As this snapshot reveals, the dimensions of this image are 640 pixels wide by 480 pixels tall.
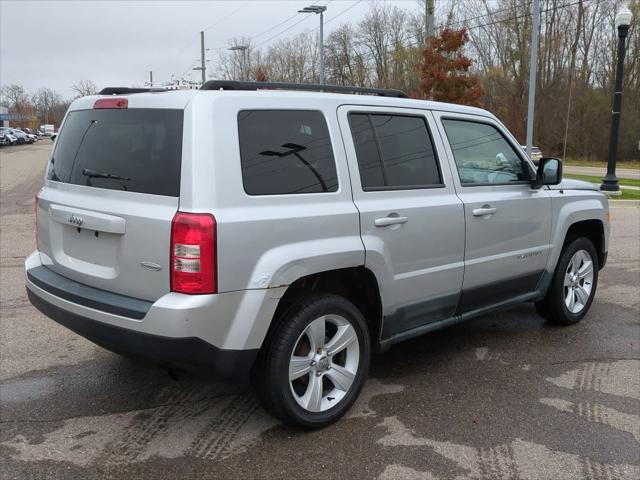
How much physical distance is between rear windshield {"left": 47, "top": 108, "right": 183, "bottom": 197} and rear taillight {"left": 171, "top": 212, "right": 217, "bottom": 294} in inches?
7.3

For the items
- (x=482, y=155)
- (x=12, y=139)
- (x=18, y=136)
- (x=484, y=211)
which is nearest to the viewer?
(x=484, y=211)

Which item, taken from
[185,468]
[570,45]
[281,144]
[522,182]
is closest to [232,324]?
[185,468]

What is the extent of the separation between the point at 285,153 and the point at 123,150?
0.86 metres

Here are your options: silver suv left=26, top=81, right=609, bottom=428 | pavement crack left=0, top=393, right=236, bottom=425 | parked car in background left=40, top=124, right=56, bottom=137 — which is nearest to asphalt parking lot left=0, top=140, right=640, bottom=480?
pavement crack left=0, top=393, right=236, bottom=425

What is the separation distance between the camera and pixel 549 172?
4.78m

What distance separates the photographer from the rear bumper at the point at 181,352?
2.91 metres

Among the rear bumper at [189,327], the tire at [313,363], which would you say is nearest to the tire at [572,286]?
the tire at [313,363]

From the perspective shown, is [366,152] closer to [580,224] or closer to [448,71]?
[580,224]

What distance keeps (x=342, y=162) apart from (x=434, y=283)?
3.52ft

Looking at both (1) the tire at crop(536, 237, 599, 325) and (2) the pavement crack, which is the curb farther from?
(2) the pavement crack

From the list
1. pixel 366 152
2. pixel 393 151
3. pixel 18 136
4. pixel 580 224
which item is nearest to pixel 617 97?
pixel 580 224

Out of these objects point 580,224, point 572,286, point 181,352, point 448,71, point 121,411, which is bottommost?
point 121,411

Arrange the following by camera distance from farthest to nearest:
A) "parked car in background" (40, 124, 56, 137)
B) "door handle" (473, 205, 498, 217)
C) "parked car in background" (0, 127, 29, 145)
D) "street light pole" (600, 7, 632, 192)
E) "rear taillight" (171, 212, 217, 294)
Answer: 1. "parked car in background" (40, 124, 56, 137)
2. "parked car in background" (0, 127, 29, 145)
3. "street light pole" (600, 7, 632, 192)
4. "door handle" (473, 205, 498, 217)
5. "rear taillight" (171, 212, 217, 294)

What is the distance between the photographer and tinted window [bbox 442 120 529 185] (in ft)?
13.9
